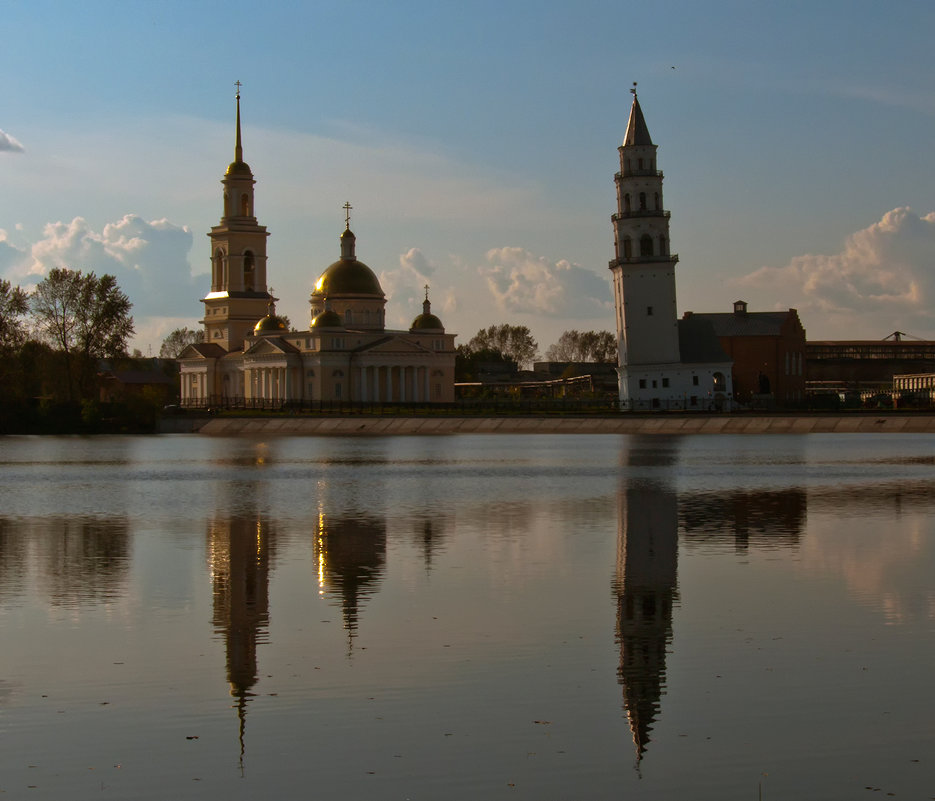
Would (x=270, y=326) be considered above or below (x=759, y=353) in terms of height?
above

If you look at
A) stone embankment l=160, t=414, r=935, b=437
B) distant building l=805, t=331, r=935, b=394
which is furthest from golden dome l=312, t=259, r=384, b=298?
distant building l=805, t=331, r=935, b=394

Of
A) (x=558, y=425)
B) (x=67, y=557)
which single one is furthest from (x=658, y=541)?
(x=558, y=425)

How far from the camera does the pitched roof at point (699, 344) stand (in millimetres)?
104375

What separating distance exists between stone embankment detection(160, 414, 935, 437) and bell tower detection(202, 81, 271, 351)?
107 ft

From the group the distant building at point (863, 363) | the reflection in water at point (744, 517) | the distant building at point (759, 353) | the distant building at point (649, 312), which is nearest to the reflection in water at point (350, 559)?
the reflection in water at point (744, 517)

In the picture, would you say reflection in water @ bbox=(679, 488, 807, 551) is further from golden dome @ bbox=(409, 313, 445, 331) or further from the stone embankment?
golden dome @ bbox=(409, 313, 445, 331)

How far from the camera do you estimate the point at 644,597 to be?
61.3 feet

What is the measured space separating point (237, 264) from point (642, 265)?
5137 centimetres

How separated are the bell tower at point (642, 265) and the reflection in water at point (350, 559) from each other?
7361 cm

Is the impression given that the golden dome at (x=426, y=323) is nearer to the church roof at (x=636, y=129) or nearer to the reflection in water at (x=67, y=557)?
the church roof at (x=636, y=129)

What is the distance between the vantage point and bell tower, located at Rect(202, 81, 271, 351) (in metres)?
141

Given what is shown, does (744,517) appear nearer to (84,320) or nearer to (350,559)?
(350,559)

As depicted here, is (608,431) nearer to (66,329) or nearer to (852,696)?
(66,329)

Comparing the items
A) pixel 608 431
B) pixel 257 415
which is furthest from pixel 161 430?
pixel 608 431
